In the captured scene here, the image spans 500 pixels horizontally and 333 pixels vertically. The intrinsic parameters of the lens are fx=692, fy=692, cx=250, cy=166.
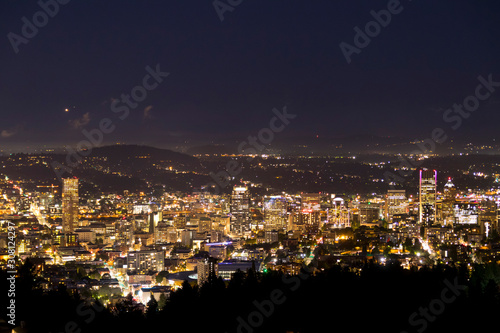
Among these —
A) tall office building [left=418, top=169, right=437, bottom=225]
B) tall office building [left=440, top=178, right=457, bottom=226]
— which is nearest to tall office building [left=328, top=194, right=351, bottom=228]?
tall office building [left=418, top=169, right=437, bottom=225]

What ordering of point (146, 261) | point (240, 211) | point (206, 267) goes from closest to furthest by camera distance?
point (206, 267) < point (146, 261) < point (240, 211)

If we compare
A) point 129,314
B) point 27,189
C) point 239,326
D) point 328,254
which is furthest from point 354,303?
point 27,189

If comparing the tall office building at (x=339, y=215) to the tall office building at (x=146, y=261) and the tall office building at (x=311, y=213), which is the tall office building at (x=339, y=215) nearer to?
the tall office building at (x=311, y=213)

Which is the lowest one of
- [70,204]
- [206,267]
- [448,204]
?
[206,267]

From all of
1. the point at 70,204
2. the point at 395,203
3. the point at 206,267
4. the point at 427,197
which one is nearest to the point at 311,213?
the point at 395,203

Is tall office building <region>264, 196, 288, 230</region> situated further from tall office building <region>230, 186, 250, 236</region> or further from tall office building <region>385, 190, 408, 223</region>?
tall office building <region>385, 190, 408, 223</region>

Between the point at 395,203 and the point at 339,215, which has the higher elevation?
Result: the point at 395,203

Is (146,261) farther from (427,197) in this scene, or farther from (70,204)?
(427,197)

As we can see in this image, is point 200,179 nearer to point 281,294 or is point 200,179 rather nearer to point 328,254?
point 328,254
